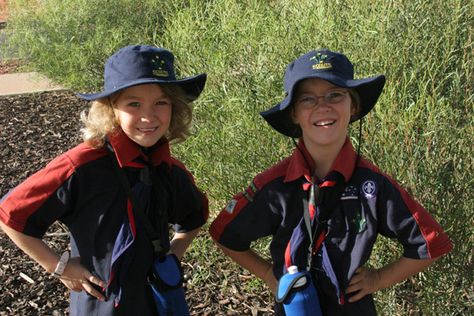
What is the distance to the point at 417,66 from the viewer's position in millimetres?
3398

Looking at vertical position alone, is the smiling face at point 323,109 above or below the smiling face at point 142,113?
above

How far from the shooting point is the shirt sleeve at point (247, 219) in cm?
219

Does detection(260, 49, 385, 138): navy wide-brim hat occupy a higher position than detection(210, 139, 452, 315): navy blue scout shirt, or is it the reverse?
detection(260, 49, 385, 138): navy wide-brim hat

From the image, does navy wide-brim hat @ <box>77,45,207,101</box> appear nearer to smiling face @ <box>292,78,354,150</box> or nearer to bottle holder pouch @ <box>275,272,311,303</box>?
smiling face @ <box>292,78,354,150</box>

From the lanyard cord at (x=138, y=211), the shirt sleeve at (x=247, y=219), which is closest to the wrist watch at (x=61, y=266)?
the lanyard cord at (x=138, y=211)

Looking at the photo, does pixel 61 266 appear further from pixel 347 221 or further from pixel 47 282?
pixel 47 282

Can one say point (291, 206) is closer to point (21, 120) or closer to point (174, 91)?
point (174, 91)

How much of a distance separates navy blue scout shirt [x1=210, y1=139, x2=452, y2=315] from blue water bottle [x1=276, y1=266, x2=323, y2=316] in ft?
0.42

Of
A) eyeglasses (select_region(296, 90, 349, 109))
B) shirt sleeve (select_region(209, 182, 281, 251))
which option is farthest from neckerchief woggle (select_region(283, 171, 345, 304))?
eyeglasses (select_region(296, 90, 349, 109))

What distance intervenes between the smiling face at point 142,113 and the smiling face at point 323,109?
1.59ft

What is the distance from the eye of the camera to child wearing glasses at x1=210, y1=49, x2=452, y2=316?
2076 mm

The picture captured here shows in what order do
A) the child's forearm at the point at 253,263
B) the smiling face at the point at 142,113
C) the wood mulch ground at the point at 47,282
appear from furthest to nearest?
the wood mulch ground at the point at 47,282 → the child's forearm at the point at 253,263 → the smiling face at the point at 142,113

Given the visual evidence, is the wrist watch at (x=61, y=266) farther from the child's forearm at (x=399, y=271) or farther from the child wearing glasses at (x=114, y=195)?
the child's forearm at (x=399, y=271)

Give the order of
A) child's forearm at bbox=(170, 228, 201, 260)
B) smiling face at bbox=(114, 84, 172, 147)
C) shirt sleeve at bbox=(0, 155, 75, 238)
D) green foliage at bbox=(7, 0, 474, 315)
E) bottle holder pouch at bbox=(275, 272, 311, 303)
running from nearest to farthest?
bottle holder pouch at bbox=(275, 272, 311, 303)
shirt sleeve at bbox=(0, 155, 75, 238)
smiling face at bbox=(114, 84, 172, 147)
child's forearm at bbox=(170, 228, 201, 260)
green foliage at bbox=(7, 0, 474, 315)
